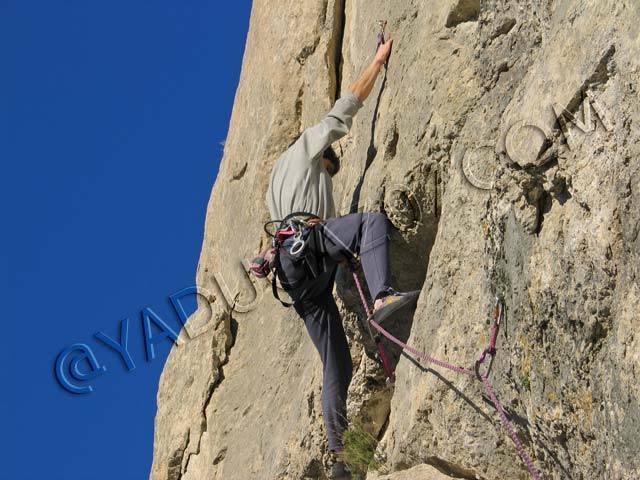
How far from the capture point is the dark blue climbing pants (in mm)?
7633

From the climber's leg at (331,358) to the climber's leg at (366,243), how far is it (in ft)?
1.61

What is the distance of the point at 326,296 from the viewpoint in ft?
26.6

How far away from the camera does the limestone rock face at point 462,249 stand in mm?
5117

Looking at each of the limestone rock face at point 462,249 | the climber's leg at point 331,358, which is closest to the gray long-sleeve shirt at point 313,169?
the limestone rock face at point 462,249

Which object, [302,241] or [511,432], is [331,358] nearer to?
[302,241]

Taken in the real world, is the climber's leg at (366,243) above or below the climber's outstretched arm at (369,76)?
below

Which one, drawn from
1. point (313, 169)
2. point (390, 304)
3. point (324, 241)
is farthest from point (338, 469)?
point (313, 169)

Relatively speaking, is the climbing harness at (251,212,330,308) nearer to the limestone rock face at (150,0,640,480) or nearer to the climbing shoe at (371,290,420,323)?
the limestone rock face at (150,0,640,480)

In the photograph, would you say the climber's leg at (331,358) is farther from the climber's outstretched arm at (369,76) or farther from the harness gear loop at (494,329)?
the harness gear loop at (494,329)

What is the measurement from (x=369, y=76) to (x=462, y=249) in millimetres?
2154

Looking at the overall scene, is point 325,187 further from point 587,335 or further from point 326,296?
point 587,335

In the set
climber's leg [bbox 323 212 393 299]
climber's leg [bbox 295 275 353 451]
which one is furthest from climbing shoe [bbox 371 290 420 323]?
climber's leg [bbox 295 275 353 451]

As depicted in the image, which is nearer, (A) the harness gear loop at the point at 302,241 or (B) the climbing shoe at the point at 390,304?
(B) the climbing shoe at the point at 390,304

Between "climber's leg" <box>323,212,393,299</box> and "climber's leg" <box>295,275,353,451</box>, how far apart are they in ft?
1.61
